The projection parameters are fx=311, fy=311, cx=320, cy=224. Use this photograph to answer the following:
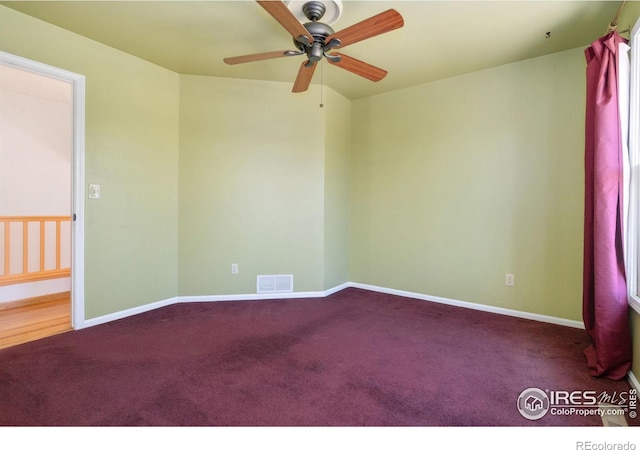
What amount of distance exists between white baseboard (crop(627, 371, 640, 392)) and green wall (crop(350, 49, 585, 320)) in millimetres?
988

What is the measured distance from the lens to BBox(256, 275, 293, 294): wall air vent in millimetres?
3611

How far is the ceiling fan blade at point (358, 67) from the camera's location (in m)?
2.18

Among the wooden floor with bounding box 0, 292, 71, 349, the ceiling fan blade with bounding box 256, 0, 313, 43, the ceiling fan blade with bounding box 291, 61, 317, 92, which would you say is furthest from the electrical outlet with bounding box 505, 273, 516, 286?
the wooden floor with bounding box 0, 292, 71, 349

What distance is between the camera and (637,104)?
1901 millimetres

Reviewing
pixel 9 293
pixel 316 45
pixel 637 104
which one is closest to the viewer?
pixel 637 104

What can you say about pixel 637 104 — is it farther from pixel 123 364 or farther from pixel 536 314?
pixel 123 364

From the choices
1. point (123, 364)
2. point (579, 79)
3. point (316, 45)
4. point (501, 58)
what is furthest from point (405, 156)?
point (123, 364)

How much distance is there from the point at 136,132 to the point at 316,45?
6.72 feet

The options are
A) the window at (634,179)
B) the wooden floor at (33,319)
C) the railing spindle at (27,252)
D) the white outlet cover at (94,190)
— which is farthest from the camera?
the railing spindle at (27,252)

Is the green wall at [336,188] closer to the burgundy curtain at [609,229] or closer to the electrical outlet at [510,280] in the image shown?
the electrical outlet at [510,280]

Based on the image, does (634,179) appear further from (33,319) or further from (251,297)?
(33,319)

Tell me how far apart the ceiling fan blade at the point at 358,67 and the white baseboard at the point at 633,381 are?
8.19 ft

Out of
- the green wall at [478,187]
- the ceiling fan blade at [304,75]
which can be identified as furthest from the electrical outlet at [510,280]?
the ceiling fan blade at [304,75]

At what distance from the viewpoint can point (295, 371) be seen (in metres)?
2.00
